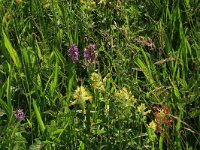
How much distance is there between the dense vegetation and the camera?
207 centimetres

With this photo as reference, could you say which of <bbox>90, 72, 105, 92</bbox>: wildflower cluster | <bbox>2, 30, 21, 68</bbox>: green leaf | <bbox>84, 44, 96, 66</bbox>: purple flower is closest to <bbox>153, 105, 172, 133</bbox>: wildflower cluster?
<bbox>90, 72, 105, 92</bbox>: wildflower cluster

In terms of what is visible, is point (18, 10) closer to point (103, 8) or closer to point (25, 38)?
point (25, 38)

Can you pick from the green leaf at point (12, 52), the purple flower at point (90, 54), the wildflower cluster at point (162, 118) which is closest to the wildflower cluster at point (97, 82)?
the purple flower at point (90, 54)

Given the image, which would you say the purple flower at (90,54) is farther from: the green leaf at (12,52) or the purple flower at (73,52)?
the green leaf at (12,52)

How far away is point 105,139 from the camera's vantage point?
2086 mm

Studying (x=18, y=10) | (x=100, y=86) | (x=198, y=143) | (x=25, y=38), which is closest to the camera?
(x=100, y=86)

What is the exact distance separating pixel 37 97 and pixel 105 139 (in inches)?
18.8

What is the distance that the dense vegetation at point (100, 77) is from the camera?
2.07 meters

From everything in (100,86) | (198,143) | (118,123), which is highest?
(100,86)

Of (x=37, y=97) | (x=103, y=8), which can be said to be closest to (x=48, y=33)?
(x=103, y=8)

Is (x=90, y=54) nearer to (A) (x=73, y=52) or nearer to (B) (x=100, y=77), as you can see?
(B) (x=100, y=77)

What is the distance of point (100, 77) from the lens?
79.8 inches

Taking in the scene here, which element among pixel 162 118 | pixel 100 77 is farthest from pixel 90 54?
pixel 162 118

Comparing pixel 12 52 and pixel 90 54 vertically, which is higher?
pixel 90 54
